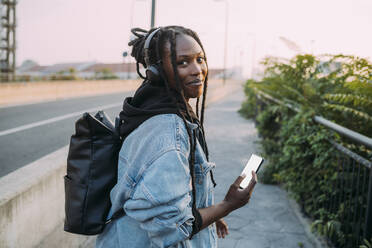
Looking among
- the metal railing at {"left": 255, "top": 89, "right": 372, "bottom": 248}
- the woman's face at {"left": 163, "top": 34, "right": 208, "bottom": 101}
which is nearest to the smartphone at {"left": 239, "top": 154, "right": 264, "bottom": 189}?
the woman's face at {"left": 163, "top": 34, "right": 208, "bottom": 101}

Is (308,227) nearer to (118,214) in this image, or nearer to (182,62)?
(118,214)

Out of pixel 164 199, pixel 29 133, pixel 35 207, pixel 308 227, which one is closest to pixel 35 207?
pixel 35 207

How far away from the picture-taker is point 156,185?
1.34 m

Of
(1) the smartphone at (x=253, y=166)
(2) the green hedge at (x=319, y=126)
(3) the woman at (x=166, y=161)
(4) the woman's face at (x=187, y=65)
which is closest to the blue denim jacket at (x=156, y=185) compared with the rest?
(3) the woman at (x=166, y=161)

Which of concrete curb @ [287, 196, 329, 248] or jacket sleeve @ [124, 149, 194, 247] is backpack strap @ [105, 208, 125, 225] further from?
concrete curb @ [287, 196, 329, 248]

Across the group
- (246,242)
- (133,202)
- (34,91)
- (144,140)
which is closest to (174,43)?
(144,140)

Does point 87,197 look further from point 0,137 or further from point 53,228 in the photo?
point 0,137

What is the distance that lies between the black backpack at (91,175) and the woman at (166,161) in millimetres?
69

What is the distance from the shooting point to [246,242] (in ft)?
12.5

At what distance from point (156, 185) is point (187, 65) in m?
0.59

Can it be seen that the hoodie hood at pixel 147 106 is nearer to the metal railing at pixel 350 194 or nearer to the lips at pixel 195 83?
the lips at pixel 195 83

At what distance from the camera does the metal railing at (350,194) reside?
3.00 meters

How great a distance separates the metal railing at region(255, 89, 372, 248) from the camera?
3.00m

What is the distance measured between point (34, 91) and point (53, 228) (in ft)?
51.8
